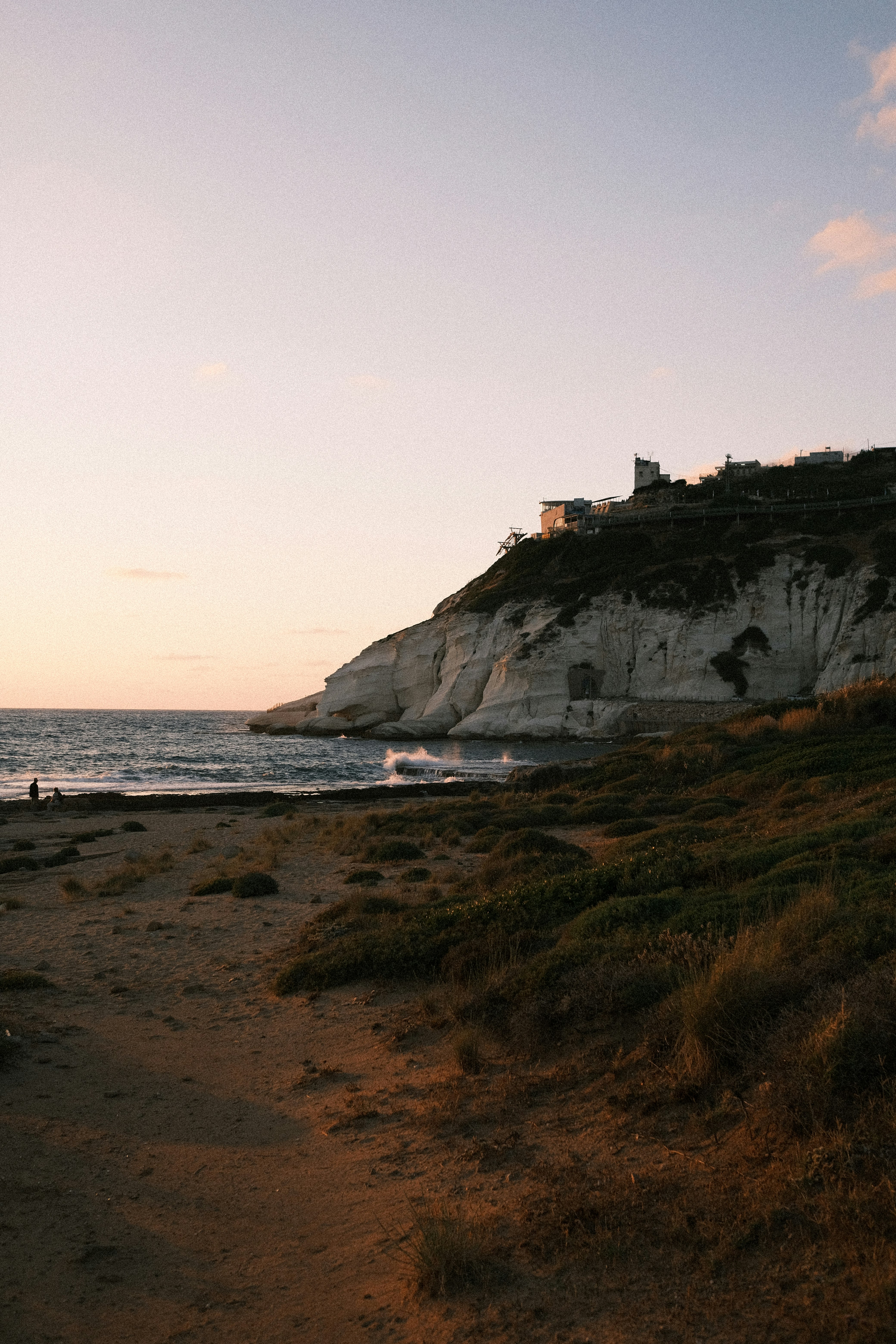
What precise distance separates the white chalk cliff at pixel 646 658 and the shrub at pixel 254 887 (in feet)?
162

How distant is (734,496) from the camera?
314ft

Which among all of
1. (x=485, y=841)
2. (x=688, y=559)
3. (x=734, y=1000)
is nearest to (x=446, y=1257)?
(x=734, y=1000)

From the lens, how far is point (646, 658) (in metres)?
74.0

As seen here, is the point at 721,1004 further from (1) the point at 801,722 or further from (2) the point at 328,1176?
(1) the point at 801,722

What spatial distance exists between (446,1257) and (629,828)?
1603 cm

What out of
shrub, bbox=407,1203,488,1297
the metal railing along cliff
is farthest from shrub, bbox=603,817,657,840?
the metal railing along cliff

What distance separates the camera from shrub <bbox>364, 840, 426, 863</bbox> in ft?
65.4

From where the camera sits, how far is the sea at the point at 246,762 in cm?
4869

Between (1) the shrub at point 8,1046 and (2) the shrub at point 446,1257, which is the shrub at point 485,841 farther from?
(2) the shrub at point 446,1257

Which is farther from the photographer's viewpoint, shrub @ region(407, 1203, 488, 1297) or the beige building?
the beige building

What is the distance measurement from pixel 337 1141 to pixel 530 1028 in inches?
73.2

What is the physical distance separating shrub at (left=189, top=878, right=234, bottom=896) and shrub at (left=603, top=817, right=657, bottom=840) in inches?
322

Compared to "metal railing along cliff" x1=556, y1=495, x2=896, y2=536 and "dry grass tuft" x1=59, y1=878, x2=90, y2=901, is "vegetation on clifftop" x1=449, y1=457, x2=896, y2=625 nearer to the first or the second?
"metal railing along cliff" x1=556, y1=495, x2=896, y2=536

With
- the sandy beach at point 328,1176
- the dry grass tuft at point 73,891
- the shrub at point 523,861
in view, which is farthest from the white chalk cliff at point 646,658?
the sandy beach at point 328,1176
